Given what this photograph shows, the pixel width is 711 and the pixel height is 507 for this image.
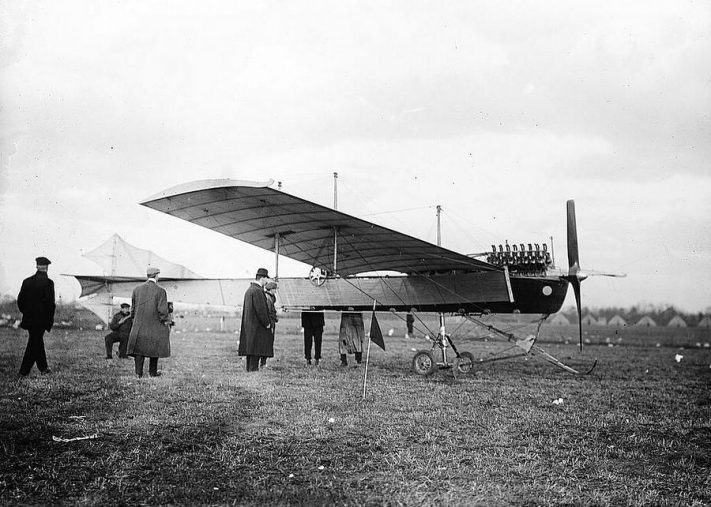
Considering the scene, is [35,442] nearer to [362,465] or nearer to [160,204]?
[362,465]

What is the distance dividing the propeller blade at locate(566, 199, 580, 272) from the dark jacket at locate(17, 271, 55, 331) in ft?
27.7

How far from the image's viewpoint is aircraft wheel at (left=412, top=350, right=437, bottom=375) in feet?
31.1

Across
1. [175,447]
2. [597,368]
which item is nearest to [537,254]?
[597,368]

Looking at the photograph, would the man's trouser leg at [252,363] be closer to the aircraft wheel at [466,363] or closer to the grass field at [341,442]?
the grass field at [341,442]

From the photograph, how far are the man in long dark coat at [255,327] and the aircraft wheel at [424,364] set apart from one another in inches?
102

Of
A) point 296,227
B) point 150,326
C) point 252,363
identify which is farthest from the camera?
point 252,363

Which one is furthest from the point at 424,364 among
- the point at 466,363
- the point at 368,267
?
the point at 368,267

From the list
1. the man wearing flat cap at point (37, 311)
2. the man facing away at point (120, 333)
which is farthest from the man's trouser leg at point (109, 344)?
the man wearing flat cap at point (37, 311)

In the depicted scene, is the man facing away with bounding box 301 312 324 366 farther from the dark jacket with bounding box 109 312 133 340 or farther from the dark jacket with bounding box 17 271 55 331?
the dark jacket with bounding box 17 271 55 331

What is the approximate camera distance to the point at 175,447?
4332 millimetres

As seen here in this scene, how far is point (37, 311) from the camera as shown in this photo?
26.1ft

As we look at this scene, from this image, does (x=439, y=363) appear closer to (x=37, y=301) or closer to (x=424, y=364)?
(x=424, y=364)

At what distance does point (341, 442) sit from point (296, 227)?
520cm

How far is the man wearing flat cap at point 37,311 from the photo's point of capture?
25.2 feet
